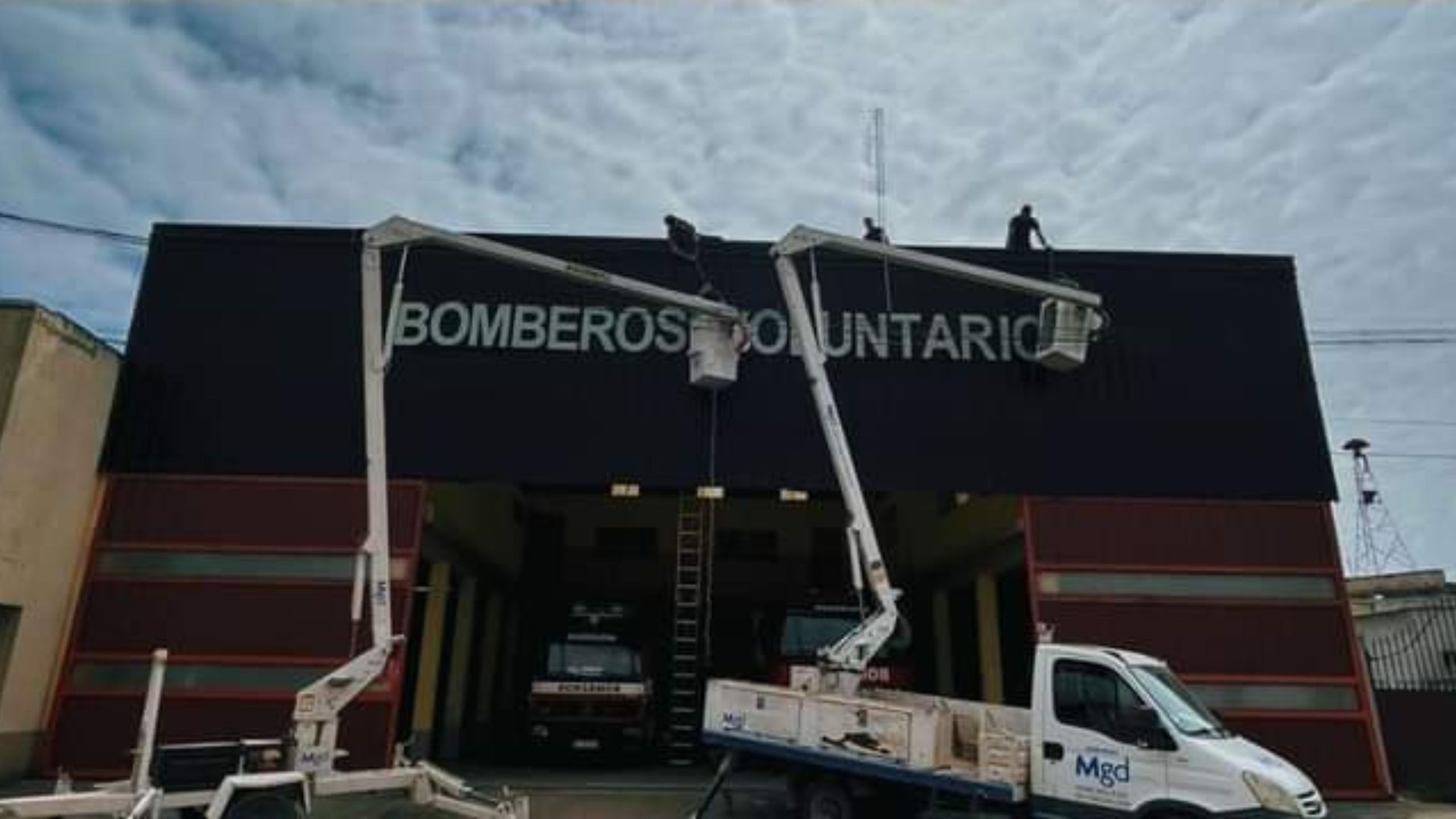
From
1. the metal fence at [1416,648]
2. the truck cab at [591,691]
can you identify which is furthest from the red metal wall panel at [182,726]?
the metal fence at [1416,648]

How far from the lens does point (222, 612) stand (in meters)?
12.4

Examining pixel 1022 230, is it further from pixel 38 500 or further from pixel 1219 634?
pixel 38 500

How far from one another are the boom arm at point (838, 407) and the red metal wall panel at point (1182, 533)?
2484mm

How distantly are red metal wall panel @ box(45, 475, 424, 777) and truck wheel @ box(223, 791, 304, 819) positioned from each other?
4.11 meters

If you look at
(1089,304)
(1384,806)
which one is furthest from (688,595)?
(1384,806)

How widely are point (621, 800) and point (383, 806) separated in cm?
269

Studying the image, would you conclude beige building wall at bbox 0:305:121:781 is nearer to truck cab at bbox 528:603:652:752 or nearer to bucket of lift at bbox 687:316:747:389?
truck cab at bbox 528:603:652:752

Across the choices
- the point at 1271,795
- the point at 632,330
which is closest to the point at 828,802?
the point at 1271,795

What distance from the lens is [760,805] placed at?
1096cm

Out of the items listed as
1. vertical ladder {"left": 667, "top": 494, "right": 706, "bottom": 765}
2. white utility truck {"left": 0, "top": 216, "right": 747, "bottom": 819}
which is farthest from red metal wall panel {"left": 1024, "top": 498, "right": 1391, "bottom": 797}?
white utility truck {"left": 0, "top": 216, "right": 747, "bottom": 819}

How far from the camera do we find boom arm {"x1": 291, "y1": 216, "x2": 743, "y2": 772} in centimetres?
877

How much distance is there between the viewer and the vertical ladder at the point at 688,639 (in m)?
13.6

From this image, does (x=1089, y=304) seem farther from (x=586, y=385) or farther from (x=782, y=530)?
(x=782, y=530)

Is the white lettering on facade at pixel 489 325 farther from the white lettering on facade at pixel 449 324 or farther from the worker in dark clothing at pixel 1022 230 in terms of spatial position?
the worker in dark clothing at pixel 1022 230
